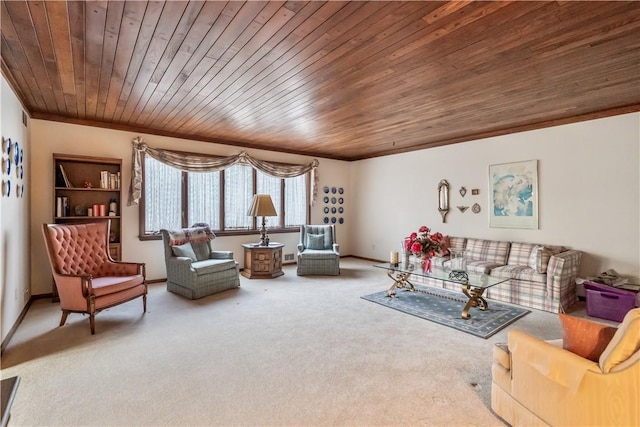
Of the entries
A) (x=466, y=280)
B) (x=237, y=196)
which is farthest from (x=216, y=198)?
(x=466, y=280)

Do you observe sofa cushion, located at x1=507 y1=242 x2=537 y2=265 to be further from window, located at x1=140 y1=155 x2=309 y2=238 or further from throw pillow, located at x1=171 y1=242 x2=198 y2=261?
throw pillow, located at x1=171 y1=242 x2=198 y2=261

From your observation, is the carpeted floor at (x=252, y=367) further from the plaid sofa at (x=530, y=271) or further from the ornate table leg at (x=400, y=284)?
the ornate table leg at (x=400, y=284)

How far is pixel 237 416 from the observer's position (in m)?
1.94

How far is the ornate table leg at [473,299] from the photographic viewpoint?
3.63 metres

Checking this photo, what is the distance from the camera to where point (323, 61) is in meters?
2.68

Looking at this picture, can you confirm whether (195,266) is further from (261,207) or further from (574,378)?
(574,378)

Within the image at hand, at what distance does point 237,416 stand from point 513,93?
393 cm

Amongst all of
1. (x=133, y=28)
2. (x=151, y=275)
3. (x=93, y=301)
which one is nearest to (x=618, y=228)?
(x=133, y=28)

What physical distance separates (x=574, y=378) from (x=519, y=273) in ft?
10.0

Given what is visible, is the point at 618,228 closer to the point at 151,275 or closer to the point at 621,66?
the point at 621,66

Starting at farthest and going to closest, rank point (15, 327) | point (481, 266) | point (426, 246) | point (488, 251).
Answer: point (488, 251)
point (481, 266)
point (426, 246)
point (15, 327)

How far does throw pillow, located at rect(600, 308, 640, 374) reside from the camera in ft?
4.66

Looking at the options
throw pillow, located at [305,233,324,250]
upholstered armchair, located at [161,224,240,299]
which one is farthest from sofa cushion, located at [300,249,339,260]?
upholstered armchair, located at [161,224,240,299]

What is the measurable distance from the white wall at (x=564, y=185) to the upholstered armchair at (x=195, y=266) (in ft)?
12.3
